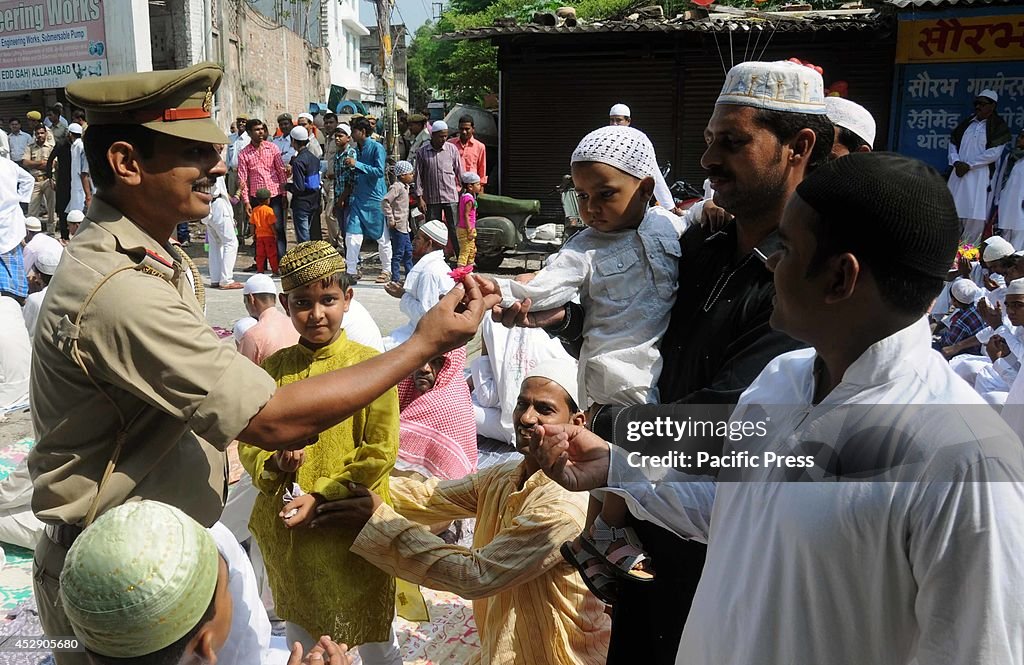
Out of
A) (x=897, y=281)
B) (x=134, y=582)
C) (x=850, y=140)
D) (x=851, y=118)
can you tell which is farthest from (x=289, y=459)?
(x=851, y=118)

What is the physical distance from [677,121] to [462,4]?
29.7 m

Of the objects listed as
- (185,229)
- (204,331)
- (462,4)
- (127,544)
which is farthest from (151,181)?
(462,4)

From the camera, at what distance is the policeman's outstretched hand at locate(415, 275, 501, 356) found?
2092 mm

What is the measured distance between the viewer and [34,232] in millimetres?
9148

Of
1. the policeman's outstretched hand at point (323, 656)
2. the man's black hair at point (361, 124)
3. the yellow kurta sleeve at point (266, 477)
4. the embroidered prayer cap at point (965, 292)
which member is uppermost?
the man's black hair at point (361, 124)

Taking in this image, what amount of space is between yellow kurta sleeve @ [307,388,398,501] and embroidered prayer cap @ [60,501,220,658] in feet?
3.93

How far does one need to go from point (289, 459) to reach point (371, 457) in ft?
1.02

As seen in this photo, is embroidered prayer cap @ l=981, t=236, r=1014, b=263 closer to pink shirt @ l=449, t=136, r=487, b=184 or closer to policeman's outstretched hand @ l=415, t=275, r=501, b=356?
policeman's outstretched hand @ l=415, t=275, r=501, b=356

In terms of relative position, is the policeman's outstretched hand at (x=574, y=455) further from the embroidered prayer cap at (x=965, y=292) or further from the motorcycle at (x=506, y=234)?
the motorcycle at (x=506, y=234)

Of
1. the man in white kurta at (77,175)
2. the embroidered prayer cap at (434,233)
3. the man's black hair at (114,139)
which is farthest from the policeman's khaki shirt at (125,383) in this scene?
the man in white kurta at (77,175)

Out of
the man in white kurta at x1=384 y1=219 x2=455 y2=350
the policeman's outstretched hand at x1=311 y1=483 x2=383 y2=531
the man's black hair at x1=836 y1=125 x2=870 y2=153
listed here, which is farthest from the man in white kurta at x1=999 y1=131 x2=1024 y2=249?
the policeman's outstretched hand at x1=311 y1=483 x2=383 y2=531

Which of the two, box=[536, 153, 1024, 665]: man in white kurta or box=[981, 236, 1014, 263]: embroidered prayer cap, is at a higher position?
box=[536, 153, 1024, 665]: man in white kurta

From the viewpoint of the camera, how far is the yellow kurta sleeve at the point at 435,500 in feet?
10.6
